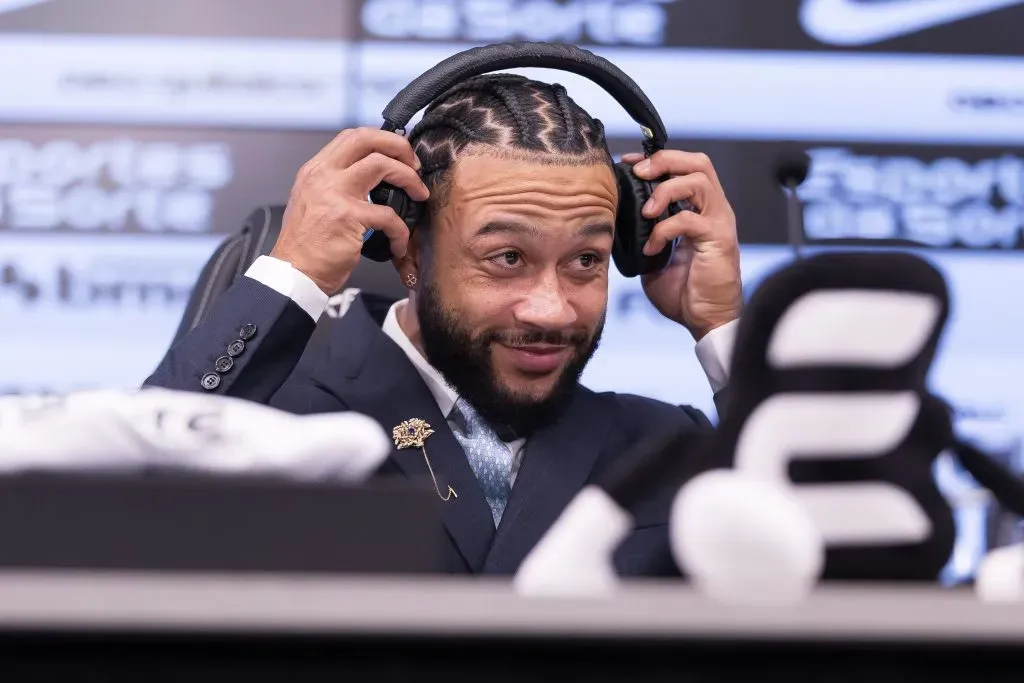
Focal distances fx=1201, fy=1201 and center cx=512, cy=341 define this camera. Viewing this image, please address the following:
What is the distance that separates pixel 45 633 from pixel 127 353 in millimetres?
1997

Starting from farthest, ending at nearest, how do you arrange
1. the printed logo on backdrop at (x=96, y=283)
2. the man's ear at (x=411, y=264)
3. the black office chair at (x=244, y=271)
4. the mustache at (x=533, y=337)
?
the printed logo on backdrop at (x=96, y=283), the black office chair at (x=244, y=271), the man's ear at (x=411, y=264), the mustache at (x=533, y=337)

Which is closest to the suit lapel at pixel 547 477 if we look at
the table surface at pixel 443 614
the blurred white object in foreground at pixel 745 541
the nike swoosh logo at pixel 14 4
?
the blurred white object in foreground at pixel 745 541

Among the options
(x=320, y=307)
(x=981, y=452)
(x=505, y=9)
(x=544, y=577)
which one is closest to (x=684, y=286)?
(x=320, y=307)

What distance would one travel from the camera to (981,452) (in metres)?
0.72

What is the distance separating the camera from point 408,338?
151 cm

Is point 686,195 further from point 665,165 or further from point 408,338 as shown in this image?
point 408,338

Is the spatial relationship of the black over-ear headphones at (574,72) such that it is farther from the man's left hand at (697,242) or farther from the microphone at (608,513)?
the microphone at (608,513)

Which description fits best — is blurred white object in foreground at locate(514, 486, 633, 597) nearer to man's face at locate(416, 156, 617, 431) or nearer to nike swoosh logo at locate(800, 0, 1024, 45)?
man's face at locate(416, 156, 617, 431)

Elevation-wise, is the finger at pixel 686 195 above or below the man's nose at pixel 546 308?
above

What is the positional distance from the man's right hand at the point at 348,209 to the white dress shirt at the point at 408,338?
0.8 inches

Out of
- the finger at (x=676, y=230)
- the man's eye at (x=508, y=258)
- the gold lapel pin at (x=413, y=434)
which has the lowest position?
the gold lapel pin at (x=413, y=434)

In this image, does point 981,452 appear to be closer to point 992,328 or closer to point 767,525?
point 767,525

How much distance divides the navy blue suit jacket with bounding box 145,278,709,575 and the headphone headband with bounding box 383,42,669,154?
0.26m

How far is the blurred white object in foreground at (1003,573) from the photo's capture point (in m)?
0.63
